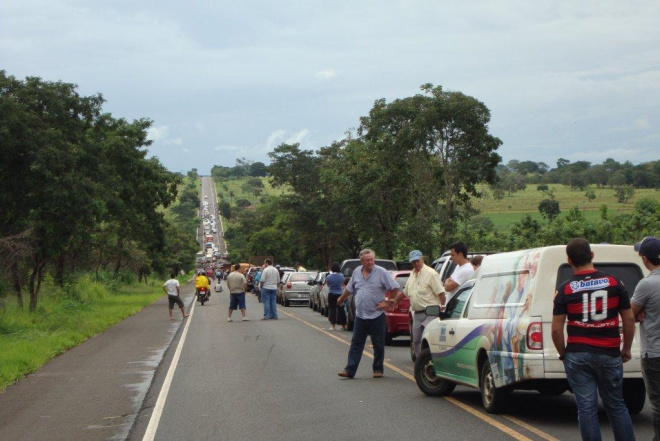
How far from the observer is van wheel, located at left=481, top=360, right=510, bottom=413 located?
9523mm

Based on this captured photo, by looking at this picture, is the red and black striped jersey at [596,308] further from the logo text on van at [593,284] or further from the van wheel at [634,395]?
the van wheel at [634,395]

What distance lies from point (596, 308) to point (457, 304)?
4440 mm

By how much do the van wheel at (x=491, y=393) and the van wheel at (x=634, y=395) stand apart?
1.27 metres

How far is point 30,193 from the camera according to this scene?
1034 inches

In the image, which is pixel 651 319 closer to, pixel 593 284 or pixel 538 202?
pixel 593 284

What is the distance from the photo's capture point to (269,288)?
2795 centimetres

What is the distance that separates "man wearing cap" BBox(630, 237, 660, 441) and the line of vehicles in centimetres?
170

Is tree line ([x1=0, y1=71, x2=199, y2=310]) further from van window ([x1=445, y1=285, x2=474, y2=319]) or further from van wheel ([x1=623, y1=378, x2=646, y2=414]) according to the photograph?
van wheel ([x1=623, y1=378, x2=646, y2=414])

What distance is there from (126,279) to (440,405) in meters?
52.3

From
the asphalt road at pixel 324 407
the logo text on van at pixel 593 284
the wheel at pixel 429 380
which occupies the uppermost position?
the logo text on van at pixel 593 284

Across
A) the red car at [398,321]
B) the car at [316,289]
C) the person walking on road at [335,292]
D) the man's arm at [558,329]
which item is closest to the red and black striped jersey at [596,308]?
the man's arm at [558,329]

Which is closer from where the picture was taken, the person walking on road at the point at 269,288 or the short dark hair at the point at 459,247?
the short dark hair at the point at 459,247

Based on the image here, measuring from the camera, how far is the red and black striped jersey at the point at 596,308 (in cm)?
670

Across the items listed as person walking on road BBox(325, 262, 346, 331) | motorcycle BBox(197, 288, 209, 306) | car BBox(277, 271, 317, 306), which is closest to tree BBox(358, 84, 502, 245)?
car BBox(277, 271, 317, 306)
